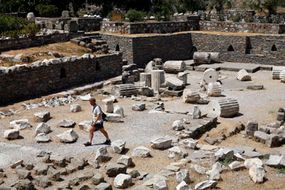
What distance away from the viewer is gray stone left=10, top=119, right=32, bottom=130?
17980 mm

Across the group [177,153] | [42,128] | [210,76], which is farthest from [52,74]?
[177,153]

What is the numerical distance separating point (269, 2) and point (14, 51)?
24.1 meters

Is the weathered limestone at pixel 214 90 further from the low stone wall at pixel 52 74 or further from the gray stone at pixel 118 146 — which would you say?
the gray stone at pixel 118 146

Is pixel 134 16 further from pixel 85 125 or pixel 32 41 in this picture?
pixel 85 125

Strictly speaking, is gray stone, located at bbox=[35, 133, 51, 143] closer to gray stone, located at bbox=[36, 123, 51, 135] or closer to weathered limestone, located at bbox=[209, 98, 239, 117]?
gray stone, located at bbox=[36, 123, 51, 135]

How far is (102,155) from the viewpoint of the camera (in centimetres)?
1477

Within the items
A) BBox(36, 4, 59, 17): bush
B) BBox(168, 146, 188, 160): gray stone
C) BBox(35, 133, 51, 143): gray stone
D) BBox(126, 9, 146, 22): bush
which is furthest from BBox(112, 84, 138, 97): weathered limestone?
BBox(36, 4, 59, 17): bush

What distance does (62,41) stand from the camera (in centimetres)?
2944

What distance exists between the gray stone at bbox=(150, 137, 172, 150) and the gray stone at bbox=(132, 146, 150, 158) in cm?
56

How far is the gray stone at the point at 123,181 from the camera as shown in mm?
13070

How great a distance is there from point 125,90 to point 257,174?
10.6m

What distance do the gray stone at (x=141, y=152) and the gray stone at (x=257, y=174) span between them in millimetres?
3042

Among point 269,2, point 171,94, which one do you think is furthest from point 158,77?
point 269,2

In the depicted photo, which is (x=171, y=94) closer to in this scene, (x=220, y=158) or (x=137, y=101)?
(x=137, y=101)
